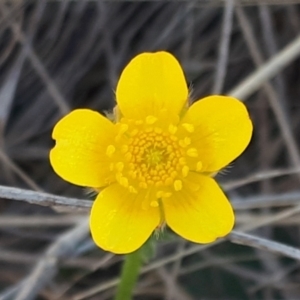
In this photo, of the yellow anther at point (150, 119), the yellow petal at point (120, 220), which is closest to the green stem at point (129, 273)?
the yellow petal at point (120, 220)

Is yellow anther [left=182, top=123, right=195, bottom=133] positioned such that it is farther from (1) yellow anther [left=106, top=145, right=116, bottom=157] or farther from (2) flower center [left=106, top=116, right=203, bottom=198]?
(1) yellow anther [left=106, top=145, right=116, bottom=157]

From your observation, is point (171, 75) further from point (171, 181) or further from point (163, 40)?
point (163, 40)

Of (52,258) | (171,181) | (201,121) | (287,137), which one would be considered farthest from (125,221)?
(287,137)

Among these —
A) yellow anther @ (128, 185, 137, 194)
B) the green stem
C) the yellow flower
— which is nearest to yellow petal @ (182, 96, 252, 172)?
the yellow flower

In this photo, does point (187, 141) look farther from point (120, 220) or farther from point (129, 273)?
point (129, 273)

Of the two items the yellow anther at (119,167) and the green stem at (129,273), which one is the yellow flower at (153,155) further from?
the green stem at (129,273)

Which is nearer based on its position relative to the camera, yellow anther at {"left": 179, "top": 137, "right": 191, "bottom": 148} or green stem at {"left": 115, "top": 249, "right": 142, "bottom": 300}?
yellow anther at {"left": 179, "top": 137, "right": 191, "bottom": 148}

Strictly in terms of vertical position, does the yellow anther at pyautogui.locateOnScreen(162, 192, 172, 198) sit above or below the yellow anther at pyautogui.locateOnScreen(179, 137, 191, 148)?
below
